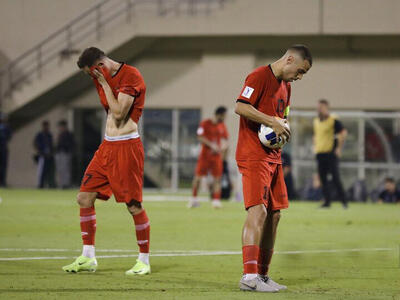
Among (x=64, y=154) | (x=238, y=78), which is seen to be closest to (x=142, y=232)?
(x=238, y=78)

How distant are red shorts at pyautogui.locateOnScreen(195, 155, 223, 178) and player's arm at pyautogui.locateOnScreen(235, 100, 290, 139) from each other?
13.1 m

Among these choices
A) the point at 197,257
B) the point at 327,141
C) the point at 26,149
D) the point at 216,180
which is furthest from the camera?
the point at 26,149

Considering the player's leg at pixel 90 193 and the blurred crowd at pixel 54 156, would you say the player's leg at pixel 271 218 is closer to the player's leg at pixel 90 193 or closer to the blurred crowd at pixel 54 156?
the player's leg at pixel 90 193

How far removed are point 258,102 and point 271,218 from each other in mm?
1015

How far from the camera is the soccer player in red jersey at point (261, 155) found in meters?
7.17

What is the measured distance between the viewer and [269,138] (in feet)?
23.7

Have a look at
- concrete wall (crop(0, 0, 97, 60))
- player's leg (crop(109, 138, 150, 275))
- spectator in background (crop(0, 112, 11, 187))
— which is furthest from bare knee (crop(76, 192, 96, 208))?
concrete wall (crop(0, 0, 97, 60))

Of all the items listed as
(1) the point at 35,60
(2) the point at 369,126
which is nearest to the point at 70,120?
(1) the point at 35,60

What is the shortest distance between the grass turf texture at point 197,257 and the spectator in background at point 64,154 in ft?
36.8

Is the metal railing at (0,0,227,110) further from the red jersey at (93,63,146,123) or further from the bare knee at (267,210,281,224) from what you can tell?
the bare knee at (267,210,281,224)

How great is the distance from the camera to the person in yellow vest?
2006cm

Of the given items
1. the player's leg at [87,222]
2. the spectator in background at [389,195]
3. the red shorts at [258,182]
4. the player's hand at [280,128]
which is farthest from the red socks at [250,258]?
the spectator in background at [389,195]

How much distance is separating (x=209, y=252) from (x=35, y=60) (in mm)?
22472

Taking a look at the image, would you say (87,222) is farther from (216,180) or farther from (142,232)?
(216,180)
